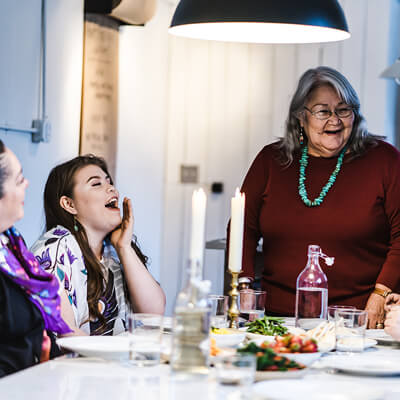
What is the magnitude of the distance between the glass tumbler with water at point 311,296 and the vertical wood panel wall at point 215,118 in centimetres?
315

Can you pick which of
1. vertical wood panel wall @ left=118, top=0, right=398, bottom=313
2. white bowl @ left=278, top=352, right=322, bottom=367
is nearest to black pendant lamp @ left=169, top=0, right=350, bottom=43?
white bowl @ left=278, top=352, right=322, bottom=367

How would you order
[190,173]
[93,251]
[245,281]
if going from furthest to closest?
[190,173] → [93,251] → [245,281]

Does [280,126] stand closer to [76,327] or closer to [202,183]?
[202,183]

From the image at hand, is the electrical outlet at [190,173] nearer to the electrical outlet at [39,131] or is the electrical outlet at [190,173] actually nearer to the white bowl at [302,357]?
the electrical outlet at [39,131]

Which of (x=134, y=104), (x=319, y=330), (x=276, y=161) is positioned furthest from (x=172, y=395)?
(x=134, y=104)

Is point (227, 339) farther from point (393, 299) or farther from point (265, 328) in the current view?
point (393, 299)

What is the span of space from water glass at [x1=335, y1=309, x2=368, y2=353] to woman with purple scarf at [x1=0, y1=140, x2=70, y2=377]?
67 centimetres

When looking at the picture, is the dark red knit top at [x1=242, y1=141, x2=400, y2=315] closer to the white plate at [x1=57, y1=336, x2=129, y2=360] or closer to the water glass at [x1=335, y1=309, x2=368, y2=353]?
the water glass at [x1=335, y1=309, x2=368, y2=353]

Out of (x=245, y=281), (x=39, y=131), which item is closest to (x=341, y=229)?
(x=245, y=281)

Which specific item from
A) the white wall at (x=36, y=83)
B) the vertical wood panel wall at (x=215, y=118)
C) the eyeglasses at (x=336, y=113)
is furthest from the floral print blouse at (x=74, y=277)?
the vertical wood panel wall at (x=215, y=118)

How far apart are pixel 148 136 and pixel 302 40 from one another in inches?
112

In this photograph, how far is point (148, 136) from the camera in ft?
16.8

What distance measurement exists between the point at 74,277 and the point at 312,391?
1.08 metres

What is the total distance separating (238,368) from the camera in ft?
4.27
